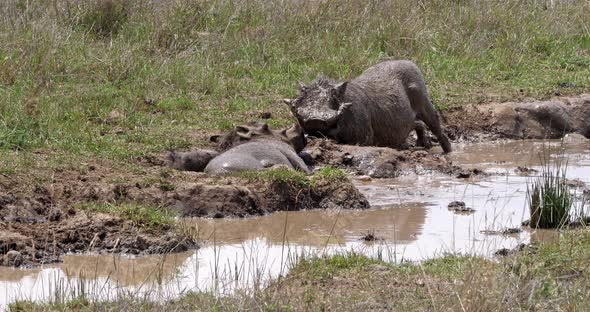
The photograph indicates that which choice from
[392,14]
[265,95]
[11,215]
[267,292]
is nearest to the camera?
[267,292]

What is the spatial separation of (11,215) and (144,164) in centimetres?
187

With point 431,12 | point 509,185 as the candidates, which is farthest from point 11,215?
point 431,12

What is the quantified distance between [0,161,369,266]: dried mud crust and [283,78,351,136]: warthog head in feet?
7.22

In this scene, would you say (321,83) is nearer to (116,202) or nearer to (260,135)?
(260,135)

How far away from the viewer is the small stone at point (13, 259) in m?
7.05

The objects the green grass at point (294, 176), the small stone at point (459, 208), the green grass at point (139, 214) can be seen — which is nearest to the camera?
the green grass at point (139, 214)

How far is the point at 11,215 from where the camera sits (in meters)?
7.92

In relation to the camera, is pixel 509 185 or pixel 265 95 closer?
pixel 509 185

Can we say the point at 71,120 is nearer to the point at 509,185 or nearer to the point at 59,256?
the point at 59,256

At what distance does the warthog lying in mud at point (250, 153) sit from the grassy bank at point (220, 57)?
0.93 ft

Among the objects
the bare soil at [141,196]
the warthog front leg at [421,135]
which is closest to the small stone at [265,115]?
the bare soil at [141,196]

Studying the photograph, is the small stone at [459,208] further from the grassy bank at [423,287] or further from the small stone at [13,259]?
the small stone at [13,259]

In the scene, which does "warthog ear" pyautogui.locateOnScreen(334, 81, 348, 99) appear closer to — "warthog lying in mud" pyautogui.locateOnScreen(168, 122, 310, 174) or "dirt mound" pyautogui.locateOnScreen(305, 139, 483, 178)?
"dirt mound" pyautogui.locateOnScreen(305, 139, 483, 178)

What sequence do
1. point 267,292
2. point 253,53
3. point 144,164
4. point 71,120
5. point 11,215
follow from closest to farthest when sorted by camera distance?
point 267,292
point 11,215
point 144,164
point 71,120
point 253,53
